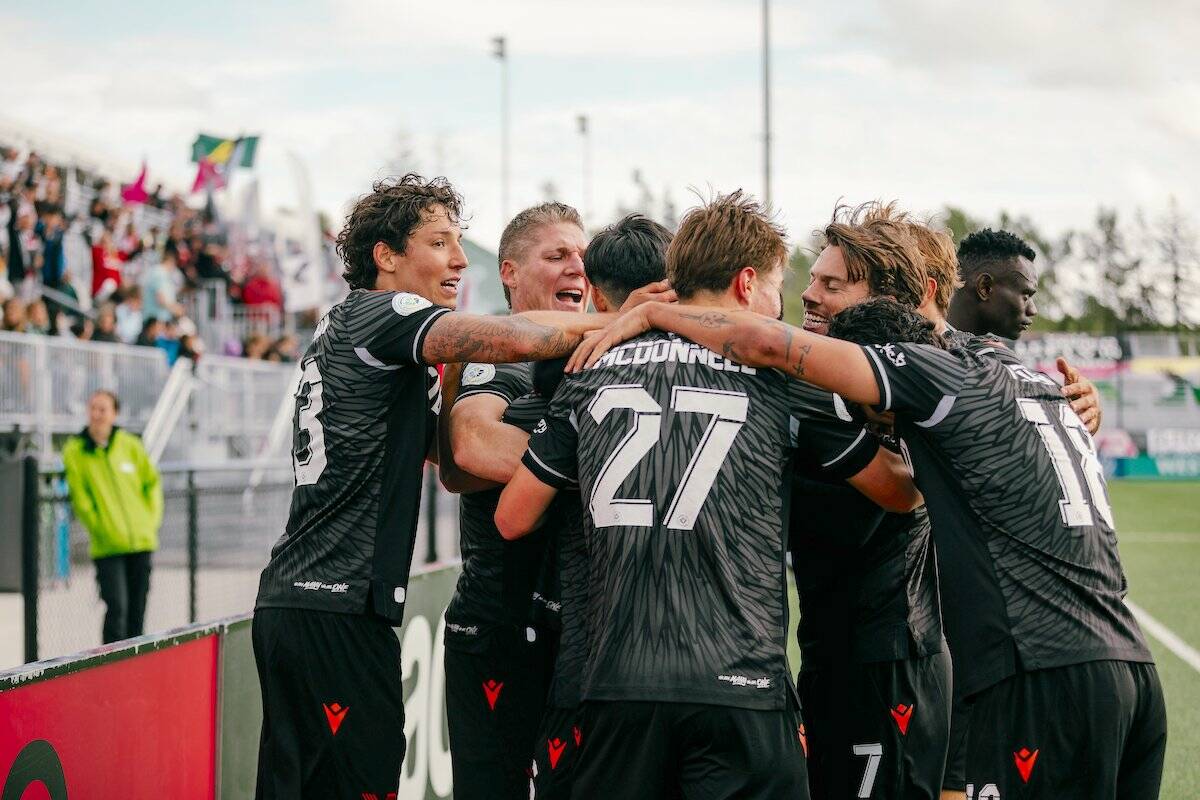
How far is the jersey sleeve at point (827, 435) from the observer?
358 cm

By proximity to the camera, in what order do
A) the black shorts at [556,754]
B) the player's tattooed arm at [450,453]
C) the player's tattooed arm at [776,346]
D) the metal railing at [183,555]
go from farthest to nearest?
the metal railing at [183,555] < the player's tattooed arm at [450,453] < the black shorts at [556,754] < the player's tattooed arm at [776,346]

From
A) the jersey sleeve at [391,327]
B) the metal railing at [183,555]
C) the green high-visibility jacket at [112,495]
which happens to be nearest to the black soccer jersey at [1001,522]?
the jersey sleeve at [391,327]

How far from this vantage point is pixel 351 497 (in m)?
3.94

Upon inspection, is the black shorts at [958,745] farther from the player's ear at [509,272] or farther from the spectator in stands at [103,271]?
the spectator in stands at [103,271]

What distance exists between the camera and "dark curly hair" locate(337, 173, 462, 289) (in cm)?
434

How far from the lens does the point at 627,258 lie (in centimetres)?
404

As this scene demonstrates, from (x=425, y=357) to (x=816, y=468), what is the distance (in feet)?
3.92

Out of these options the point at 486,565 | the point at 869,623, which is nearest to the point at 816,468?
the point at 869,623

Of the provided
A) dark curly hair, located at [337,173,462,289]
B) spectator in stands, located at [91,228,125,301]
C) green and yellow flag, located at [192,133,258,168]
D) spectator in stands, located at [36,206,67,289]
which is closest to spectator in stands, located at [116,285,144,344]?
spectator in stands, located at [91,228,125,301]

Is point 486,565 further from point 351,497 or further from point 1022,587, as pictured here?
point 1022,587

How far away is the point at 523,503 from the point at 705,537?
0.61 meters

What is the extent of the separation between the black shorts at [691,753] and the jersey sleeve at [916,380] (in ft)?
2.94

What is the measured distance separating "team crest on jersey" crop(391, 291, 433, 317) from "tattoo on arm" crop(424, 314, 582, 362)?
0.34 feet

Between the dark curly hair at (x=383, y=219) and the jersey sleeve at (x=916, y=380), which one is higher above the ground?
the dark curly hair at (x=383, y=219)
